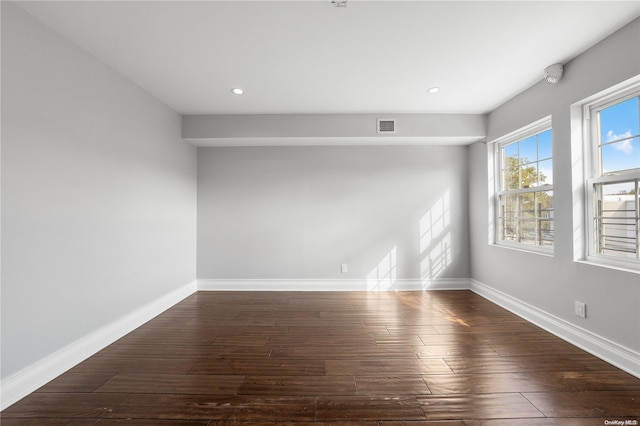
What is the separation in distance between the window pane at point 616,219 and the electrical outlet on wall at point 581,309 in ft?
1.64

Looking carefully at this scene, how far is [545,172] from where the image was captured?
9.87 ft

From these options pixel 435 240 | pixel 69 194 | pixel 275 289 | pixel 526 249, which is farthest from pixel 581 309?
pixel 69 194

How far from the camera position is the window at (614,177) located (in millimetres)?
2145

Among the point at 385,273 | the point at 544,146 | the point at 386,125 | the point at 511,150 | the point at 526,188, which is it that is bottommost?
the point at 385,273

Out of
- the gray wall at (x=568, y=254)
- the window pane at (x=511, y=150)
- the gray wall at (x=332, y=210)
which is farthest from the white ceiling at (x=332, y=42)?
the gray wall at (x=332, y=210)

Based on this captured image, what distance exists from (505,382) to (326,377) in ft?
4.22

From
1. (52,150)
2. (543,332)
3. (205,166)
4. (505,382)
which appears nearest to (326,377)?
(505,382)

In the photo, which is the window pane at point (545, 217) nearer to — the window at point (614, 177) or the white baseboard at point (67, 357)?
the window at point (614, 177)

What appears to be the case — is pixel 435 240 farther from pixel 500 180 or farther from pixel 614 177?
pixel 614 177

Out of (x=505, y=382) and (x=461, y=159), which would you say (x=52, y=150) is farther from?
(x=461, y=159)

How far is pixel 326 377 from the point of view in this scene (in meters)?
2.00

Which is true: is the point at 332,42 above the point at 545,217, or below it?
above

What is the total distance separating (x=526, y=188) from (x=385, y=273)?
7.15 feet

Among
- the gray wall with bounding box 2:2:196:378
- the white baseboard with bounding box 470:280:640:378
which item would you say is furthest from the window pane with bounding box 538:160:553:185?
the gray wall with bounding box 2:2:196:378
